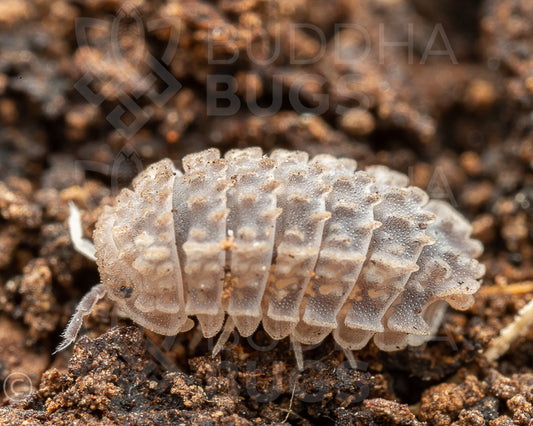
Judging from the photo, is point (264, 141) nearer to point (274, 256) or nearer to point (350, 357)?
point (274, 256)

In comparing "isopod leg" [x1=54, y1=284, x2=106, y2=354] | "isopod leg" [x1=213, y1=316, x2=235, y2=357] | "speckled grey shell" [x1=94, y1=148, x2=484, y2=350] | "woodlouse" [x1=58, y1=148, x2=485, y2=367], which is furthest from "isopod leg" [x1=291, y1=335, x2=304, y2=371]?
"isopod leg" [x1=54, y1=284, x2=106, y2=354]

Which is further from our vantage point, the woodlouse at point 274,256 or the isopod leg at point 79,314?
the isopod leg at point 79,314

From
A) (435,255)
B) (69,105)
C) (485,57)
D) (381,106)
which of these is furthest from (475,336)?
(69,105)
